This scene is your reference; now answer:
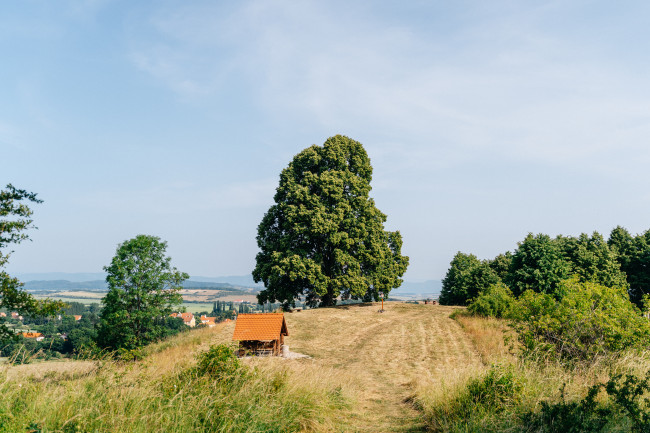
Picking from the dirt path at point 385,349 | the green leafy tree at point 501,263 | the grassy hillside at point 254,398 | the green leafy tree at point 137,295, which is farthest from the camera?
the green leafy tree at point 501,263

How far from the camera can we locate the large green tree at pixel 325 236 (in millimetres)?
27531

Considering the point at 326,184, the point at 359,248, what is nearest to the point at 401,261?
the point at 359,248

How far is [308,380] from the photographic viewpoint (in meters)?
8.29

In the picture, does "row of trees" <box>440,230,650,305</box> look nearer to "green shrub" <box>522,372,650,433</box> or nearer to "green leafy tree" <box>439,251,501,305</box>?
"green leafy tree" <box>439,251,501,305</box>

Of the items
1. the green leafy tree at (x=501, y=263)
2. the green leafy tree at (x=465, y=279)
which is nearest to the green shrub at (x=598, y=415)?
the green leafy tree at (x=465, y=279)

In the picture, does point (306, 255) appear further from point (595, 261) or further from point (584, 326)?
point (595, 261)

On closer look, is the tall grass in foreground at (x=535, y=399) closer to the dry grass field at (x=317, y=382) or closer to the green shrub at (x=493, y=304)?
the dry grass field at (x=317, y=382)

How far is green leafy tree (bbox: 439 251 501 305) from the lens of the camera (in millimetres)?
37812

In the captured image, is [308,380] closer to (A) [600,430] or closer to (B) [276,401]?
(B) [276,401]

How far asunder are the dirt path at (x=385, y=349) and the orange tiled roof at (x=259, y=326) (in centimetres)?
201

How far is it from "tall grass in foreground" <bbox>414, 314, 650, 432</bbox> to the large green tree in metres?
18.6

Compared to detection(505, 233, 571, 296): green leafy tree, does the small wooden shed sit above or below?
below

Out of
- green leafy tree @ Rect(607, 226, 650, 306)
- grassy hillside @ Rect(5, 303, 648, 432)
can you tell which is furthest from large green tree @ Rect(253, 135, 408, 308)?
green leafy tree @ Rect(607, 226, 650, 306)

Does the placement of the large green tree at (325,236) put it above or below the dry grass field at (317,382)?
above
